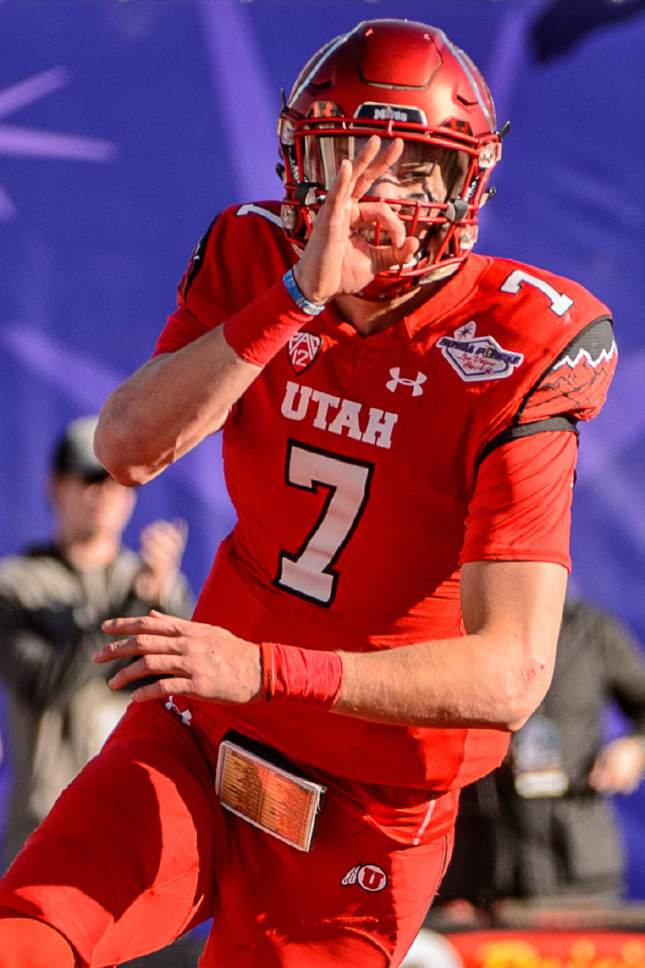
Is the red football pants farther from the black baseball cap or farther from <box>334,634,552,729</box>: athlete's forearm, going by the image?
the black baseball cap

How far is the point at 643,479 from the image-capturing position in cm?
505

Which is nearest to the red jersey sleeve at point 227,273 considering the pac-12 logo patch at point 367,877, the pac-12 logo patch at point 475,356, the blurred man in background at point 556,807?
the pac-12 logo patch at point 475,356

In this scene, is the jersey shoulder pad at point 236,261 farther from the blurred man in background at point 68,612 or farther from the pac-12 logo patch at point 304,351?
the blurred man in background at point 68,612

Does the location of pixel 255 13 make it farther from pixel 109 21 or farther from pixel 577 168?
pixel 577 168

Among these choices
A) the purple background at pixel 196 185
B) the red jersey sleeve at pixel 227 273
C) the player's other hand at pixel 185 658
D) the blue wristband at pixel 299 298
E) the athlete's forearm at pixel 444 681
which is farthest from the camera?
the purple background at pixel 196 185

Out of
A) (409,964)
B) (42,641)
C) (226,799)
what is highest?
(226,799)

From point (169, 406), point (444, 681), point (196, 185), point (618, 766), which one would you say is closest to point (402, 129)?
point (169, 406)

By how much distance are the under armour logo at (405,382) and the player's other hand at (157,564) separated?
1964mm

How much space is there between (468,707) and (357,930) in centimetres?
60

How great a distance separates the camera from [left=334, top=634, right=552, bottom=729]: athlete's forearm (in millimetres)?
2346

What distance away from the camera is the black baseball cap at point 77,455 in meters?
4.48

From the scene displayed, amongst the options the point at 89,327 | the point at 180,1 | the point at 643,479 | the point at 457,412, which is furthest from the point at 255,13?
the point at 457,412

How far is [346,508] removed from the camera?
2.69m

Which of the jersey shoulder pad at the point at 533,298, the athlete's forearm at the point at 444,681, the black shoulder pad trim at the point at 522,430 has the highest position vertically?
the jersey shoulder pad at the point at 533,298
